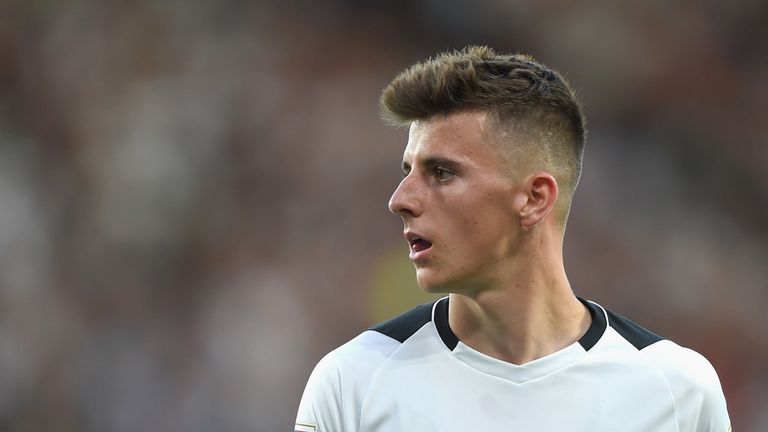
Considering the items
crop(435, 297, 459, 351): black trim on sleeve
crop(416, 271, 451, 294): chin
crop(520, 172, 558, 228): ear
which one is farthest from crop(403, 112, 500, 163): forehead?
crop(435, 297, 459, 351): black trim on sleeve

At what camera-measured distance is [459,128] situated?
2.33 m

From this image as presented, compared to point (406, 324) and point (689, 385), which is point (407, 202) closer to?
point (406, 324)

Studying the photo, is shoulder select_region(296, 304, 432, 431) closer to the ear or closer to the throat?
the throat

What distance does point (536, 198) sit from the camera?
2.39m

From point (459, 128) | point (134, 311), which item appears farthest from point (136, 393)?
point (459, 128)

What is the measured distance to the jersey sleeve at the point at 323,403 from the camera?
2.34 metres

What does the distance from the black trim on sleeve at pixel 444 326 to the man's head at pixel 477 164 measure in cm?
17

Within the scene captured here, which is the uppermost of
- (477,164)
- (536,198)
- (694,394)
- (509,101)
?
(509,101)

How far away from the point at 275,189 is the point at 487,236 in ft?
12.3

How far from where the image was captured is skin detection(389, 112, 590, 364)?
2307mm

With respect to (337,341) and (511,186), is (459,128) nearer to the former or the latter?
(511,186)

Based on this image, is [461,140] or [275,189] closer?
[461,140]

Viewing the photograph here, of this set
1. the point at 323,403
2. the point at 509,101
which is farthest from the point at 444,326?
the point at 509,101

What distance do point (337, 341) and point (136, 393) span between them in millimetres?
1175
